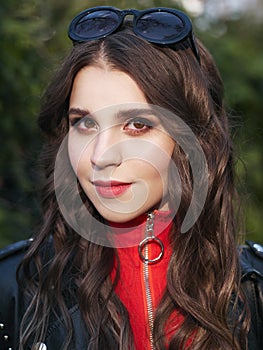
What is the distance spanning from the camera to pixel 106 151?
2.25 meters

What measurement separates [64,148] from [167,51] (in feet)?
1.78

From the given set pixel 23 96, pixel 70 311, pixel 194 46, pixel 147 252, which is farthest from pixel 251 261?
pixel 23 96

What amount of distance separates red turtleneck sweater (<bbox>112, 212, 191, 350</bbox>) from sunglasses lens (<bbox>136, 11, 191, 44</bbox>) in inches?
23.3

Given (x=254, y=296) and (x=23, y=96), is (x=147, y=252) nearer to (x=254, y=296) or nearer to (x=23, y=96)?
(x=254, y=296)

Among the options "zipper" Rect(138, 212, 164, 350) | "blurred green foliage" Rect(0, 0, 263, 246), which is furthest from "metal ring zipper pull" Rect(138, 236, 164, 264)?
"blurred green foliage" Rect(0, 0, 263, 246)

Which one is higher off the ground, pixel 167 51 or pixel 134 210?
pixel 167 51

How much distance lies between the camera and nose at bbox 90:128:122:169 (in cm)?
225

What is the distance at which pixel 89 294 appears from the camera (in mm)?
2443

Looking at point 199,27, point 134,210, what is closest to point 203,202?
point 134,210

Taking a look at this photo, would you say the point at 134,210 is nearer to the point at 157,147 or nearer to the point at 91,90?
the point at 157,147

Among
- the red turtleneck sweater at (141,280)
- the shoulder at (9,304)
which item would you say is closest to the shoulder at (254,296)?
the red turtleneck sweater at (141,280)

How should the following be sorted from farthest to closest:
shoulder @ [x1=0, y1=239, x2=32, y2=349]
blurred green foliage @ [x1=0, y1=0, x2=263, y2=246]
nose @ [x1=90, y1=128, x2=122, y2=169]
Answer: blurred green foliage @ [x1=0, y1=0, x2=263, y2=246] < shoulder @ [x1=0, y1=239, x2=32, y2=349] < nose @ [x1=90, y1=128, x2=122, y2=169]

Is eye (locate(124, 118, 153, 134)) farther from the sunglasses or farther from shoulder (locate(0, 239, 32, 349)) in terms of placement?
shoulder (locate(0, 239, 32, 349))


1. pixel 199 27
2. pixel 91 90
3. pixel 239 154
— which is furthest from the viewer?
pixel 199 27
